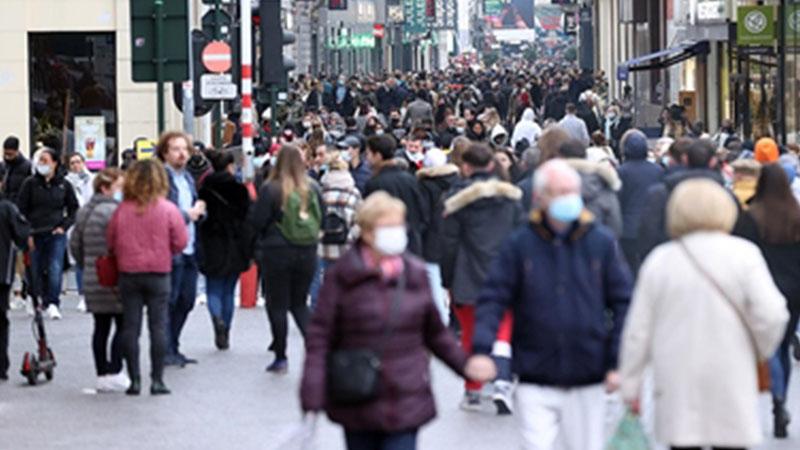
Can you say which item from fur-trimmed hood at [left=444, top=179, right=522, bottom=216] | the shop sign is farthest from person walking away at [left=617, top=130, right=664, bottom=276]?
the shop sign

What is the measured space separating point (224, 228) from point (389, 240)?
8.48 m

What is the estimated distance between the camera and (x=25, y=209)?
20047 millimetres

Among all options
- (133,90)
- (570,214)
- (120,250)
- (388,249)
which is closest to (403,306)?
(388,249)

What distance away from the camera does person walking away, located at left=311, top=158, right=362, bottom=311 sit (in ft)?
53.1

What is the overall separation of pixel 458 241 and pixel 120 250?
2317 millimetres

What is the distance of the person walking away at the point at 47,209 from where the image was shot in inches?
787

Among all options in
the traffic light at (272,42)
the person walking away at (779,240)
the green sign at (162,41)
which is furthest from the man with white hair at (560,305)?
the traffic light at (272,42)

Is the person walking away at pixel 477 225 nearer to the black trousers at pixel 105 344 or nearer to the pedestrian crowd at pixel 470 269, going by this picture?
the pedestrian crowd at pixel 470 269

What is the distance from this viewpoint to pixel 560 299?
8969mm

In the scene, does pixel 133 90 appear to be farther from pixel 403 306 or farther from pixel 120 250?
pixel 403 306

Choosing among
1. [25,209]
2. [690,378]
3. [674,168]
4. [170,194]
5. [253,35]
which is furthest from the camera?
[253,35]

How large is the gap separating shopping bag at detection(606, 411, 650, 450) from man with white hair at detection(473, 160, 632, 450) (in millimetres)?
432

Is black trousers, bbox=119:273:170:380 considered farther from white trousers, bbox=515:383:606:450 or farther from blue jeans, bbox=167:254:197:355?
white trousers, bbox=515:383:606:450

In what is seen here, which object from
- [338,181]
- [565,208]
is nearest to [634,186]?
[338,181]
